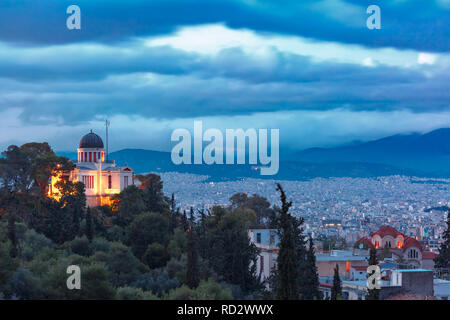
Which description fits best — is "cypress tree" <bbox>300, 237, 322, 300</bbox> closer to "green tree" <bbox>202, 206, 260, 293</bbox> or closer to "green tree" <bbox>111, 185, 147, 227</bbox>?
"green tree" <bbox>202, 206, 260, 293</bbox>

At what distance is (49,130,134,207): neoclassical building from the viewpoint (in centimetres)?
→ 6700

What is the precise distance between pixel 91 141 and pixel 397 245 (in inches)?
1471

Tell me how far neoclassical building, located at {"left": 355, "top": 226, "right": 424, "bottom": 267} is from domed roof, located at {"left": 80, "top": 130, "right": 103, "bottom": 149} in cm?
2898

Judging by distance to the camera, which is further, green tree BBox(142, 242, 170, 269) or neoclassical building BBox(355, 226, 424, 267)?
neoclassical building BBox(355, 226, 424, 267)

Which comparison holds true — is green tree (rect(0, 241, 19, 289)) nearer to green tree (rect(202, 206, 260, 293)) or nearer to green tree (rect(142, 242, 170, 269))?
green tree (rect(142, 242, 170, 269))

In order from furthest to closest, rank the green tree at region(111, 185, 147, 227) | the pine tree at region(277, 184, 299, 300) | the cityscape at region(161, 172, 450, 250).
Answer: the cityscape at region(161, 172, 450, 250)
the green tree at region(111, 185, 147, 227)
the pine tree at region(277, 184, 299, 300)

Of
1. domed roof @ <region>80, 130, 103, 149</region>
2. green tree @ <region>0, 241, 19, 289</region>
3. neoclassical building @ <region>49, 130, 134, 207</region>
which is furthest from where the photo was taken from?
domed roof @ <region>80, 130, 103, 149</region>

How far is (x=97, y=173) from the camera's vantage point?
67250 millimetres

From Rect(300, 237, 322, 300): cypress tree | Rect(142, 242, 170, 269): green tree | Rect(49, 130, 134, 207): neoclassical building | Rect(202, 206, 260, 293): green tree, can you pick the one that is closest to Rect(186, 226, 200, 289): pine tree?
Rect(300, 237, 322, 300): cypress tree

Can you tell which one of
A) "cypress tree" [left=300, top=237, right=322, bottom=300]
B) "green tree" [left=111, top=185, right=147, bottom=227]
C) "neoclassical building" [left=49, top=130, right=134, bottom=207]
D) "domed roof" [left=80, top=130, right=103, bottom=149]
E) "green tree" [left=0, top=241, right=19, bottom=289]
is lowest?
"cypress tree" [left=300, top=237, right=322, bottom=300]

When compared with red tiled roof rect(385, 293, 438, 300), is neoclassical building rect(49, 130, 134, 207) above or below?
above

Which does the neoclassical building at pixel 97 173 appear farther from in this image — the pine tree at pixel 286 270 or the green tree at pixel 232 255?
the pine tree at pixel 286 270
